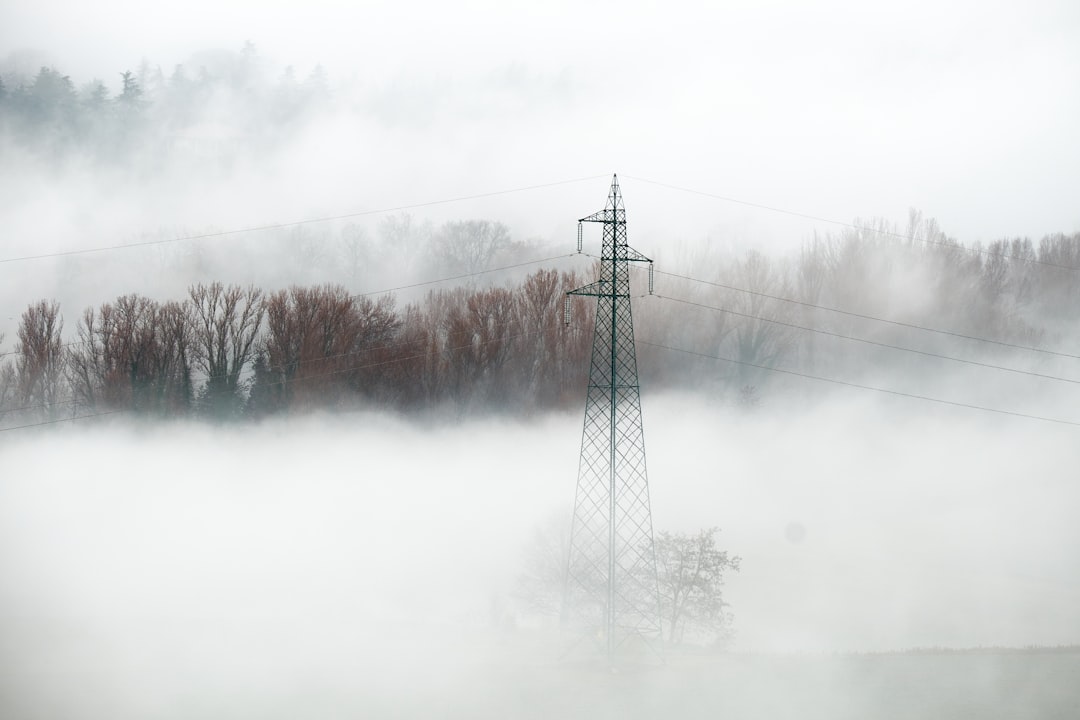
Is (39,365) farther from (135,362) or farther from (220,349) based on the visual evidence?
(220,349)

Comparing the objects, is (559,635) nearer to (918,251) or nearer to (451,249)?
(918,251)

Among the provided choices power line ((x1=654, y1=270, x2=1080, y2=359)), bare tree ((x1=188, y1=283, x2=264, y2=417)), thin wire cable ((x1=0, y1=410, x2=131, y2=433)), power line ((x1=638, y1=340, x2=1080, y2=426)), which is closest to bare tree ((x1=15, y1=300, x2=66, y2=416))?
thin wire cable ((x1=0, y1=410, x2=131, y2=433))

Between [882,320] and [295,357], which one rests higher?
[882,320]

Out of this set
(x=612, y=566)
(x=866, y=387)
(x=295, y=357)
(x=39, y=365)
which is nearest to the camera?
(x=612, y=566)

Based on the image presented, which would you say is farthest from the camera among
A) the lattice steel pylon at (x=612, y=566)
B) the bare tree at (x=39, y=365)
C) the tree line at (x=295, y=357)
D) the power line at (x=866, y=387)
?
the power line at (x=866, y=387)

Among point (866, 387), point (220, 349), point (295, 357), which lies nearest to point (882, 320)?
point (866, 387)

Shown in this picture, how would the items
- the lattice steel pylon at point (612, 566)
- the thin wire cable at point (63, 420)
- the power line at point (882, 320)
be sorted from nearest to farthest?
the lattice steel pylon at point (612, 566) < the thin wire cable at point (63, 420) < the power line at point (882, 320)

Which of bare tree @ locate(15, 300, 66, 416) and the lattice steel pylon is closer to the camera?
the lattice steel pylon

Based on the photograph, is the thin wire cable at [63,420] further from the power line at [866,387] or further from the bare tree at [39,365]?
the power line at [866,387]

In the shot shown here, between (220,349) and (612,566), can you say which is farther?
(220,349)

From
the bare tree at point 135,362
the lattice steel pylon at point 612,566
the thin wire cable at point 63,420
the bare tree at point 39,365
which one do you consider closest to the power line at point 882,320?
the bare tree at point 135,362

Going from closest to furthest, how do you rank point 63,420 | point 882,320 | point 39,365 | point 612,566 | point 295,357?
point 612,566, point 63,420, point 39,365, point 295,357, point 882,320

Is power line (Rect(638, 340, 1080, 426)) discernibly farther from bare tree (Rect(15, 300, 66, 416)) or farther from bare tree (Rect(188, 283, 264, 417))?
bare tree (Rect(15, 300, 66, 416))

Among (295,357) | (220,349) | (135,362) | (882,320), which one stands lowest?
(135,362)
